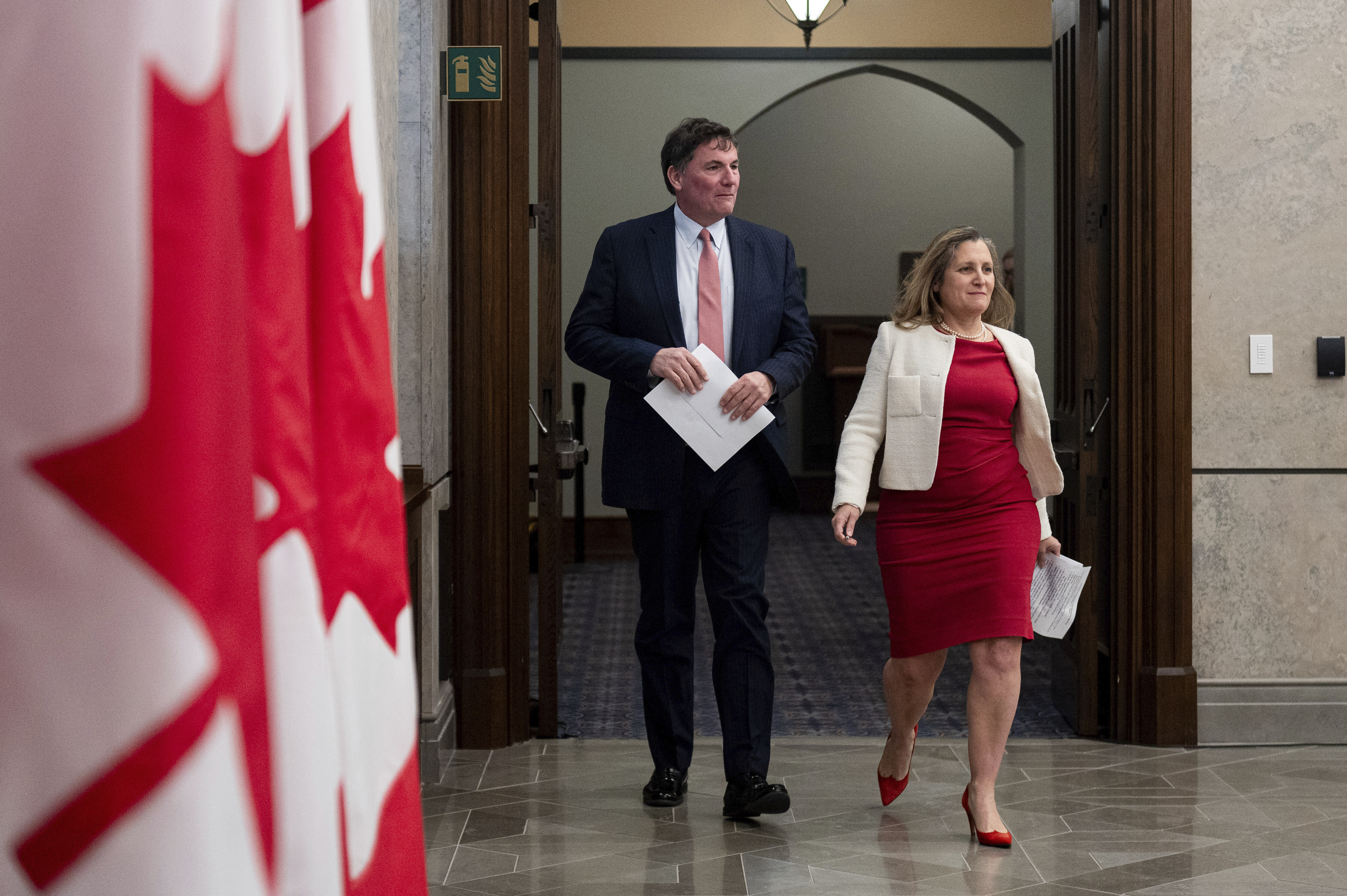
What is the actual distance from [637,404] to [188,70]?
291 centimetres

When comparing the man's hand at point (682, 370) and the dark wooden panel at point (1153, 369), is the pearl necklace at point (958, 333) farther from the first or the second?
the dark wooden panel at point (1153, 369)

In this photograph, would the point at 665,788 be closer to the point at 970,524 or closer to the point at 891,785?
the point at 891,785

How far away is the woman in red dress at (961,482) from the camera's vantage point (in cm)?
309

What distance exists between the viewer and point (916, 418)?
3.14 m

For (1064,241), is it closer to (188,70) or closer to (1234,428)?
(1234,428)

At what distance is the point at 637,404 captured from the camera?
3381mm

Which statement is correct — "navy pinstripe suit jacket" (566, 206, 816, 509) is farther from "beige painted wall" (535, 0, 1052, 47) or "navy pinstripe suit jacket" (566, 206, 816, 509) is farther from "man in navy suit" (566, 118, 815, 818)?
"beige painted wall" (535, 0, 1052, 47)

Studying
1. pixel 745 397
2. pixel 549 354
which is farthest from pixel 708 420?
pixel 549 354

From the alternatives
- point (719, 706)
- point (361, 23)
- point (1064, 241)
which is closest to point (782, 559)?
point (1064, 241)

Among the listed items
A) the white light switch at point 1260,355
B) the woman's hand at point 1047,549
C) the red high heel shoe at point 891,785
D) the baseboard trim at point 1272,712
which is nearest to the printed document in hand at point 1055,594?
the woman's hand at point 1047,549

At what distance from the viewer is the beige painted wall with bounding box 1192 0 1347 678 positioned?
13.1ft

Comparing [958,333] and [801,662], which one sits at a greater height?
[958,333]

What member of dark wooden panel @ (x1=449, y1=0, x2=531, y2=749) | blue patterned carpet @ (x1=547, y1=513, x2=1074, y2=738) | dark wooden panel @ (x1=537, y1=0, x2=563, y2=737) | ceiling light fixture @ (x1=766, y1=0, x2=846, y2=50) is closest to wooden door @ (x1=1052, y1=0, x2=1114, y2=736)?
blue patterned carpet @ (x1=547, y1=513, x2=1074, y2=738)

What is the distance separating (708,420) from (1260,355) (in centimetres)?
194
